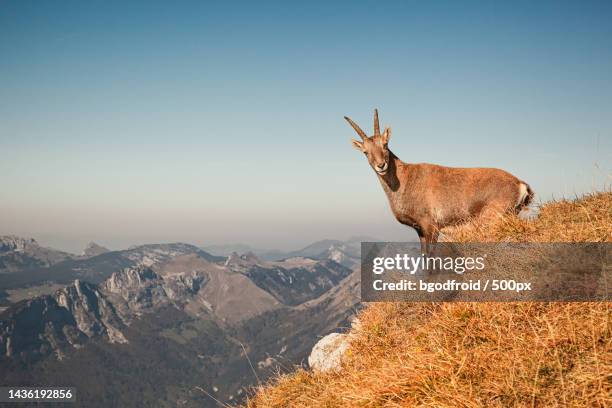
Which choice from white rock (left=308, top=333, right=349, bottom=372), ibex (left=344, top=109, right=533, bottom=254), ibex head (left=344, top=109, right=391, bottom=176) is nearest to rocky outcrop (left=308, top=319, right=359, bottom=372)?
white rock (left=308, top=333, right=349, bottom=372)

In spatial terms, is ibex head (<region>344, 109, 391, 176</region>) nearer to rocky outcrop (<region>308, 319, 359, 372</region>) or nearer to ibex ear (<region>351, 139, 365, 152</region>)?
ibex ear (<region>351, 139, 365, 152</region>)

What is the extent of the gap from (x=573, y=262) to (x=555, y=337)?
2.86m

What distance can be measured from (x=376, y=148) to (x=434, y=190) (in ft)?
9.11

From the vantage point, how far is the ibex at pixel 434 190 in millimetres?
15023

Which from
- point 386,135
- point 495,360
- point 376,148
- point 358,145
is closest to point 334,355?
point 495,360

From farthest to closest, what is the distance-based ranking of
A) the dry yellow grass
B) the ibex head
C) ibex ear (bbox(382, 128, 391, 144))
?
1. ibex ear (bbox(382, 128, 391, 144))
2. the ibex head
3. the dry yellow grass

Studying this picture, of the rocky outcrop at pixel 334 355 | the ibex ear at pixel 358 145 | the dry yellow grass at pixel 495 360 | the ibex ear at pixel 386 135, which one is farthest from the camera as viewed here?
the ibex ear at pixel 358 145

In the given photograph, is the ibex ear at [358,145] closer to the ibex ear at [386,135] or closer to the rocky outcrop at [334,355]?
the ibex ear at [386,135]

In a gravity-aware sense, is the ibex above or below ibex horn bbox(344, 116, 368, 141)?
below

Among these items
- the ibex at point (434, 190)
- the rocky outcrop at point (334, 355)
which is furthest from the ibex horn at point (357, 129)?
the rocky outcrop at point (334, 355)

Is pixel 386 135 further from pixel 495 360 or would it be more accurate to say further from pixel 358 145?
pixel 495 360

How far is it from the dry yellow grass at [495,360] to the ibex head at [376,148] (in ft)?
21.9

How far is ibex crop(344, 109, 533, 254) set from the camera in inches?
591

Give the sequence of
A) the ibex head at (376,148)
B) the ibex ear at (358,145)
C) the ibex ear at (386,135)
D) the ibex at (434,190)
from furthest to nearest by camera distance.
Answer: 1. the ibex ear at (358,145)
2. the ibex ear at (386,135)
3. the ibex head at (376,148)
4. the ibex at (434,190)
